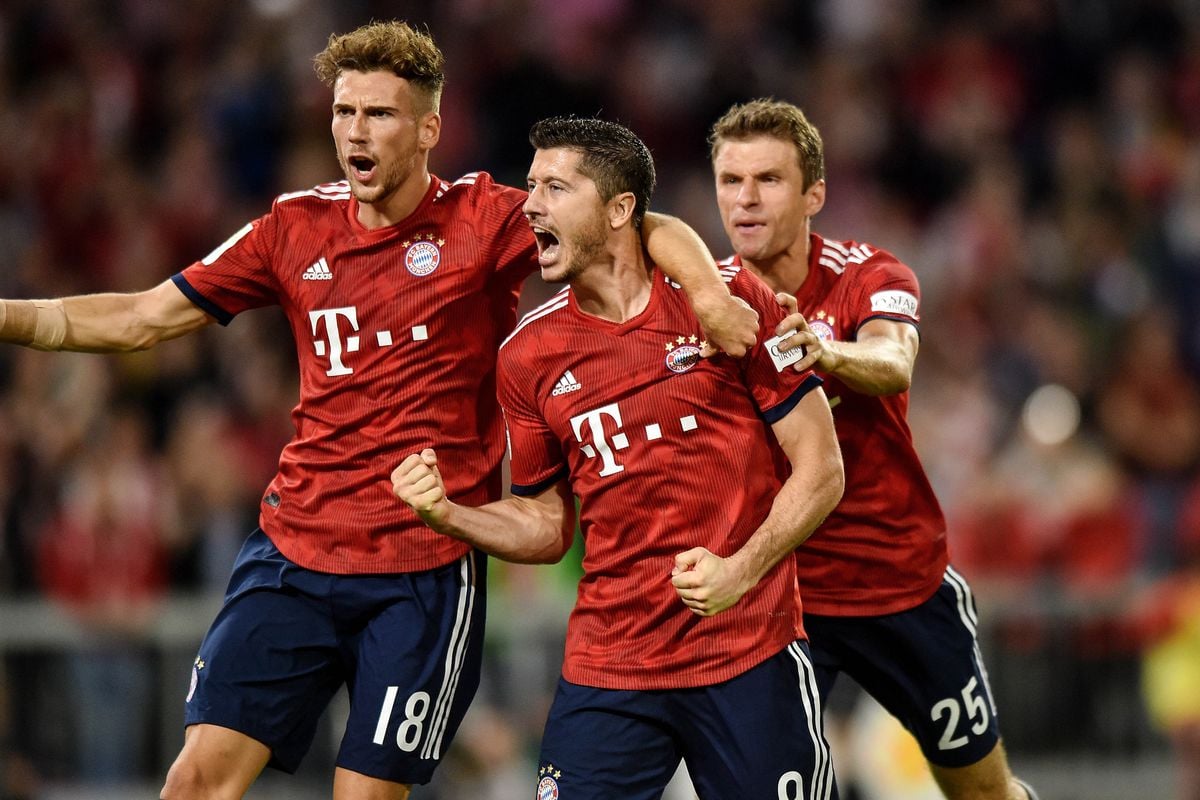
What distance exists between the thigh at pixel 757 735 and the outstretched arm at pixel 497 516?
2.18 ft

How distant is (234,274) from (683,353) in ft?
5.04

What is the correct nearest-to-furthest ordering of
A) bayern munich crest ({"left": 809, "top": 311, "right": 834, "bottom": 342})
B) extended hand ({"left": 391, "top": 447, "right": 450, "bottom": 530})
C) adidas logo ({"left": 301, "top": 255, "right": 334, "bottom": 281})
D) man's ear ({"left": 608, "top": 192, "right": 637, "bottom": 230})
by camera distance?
1. extended hand ({"left": 391, "top": 447, "right": 450, "bottom": 530})
2. man's ear ({"left": 608, "top": 192, "right": 637, "bottom": 230})
3. adidas logo ({"left": 301, "top": 255, "right": 334, "bottom": 281})
4. bayern munich crest ({"left": 809, "top": 311, "right": 834, "bottom": 342})

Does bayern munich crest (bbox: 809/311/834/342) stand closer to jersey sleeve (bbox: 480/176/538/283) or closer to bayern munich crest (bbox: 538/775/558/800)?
jersey sleeve (bbox: 480/176/538/283)

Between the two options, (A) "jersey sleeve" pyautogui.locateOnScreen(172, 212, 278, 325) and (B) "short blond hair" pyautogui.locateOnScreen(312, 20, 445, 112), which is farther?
(A) "jersey sleeve" pyautogui.locateOnScreen(172, 212, 278, 325)

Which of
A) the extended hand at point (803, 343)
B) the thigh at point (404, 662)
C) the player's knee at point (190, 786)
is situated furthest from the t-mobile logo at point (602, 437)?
the player's knee at point (190, 786)

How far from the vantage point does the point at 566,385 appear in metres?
5.68

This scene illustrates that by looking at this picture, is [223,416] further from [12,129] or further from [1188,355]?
[1188,355]

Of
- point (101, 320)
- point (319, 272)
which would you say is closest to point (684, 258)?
point (319, 272)

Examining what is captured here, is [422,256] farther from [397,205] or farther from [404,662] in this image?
[404,662]

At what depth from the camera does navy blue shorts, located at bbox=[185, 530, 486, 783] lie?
5.86 m

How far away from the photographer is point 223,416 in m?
11.5

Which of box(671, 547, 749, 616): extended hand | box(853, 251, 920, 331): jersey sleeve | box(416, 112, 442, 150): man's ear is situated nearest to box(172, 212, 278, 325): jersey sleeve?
box(416, 112, 442, 150): man's ear

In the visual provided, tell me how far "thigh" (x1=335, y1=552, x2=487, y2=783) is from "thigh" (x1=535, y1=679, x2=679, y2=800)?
497 mm

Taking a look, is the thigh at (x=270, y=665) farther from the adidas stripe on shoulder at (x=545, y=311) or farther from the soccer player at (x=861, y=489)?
the soccer player at (x=861, y=489)
